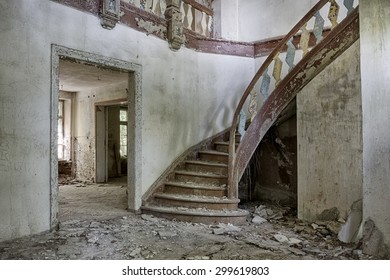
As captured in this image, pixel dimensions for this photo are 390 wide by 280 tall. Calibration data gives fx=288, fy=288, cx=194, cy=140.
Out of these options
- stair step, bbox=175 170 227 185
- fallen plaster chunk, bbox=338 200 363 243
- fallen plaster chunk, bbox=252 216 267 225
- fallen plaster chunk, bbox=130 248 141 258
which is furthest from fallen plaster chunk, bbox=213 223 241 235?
fallen plaster chunk, bbox=338 200 363 243

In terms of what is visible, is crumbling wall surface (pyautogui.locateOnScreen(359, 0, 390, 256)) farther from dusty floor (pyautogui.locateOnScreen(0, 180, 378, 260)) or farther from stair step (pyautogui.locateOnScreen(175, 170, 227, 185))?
stair step (pyautogui.locateOnScreen(175, 170, 227, 185))

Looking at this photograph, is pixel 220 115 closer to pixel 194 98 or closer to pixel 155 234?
pixel 194 98

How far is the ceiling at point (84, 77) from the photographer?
5.51 m

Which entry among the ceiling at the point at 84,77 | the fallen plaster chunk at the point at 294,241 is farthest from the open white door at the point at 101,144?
the fallen plaster chunk at the point at 294,241

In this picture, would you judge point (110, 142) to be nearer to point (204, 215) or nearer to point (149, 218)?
point (149, 218)

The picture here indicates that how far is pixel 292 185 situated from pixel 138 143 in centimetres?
288

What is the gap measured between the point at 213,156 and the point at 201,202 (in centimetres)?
123

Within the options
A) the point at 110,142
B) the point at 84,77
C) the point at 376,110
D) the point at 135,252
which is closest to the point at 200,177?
the point at 135,252

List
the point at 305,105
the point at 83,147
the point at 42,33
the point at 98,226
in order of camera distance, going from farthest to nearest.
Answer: the point at 83,147, the point at 305,105, the point at 98,226, the point at 42,33

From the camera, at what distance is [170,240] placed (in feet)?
10.7

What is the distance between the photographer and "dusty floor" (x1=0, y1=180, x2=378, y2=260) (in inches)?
113

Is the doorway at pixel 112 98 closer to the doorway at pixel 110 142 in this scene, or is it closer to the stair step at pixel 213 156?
the doorway at pixel 110 142

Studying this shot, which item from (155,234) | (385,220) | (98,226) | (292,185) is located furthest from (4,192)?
(292,185)
